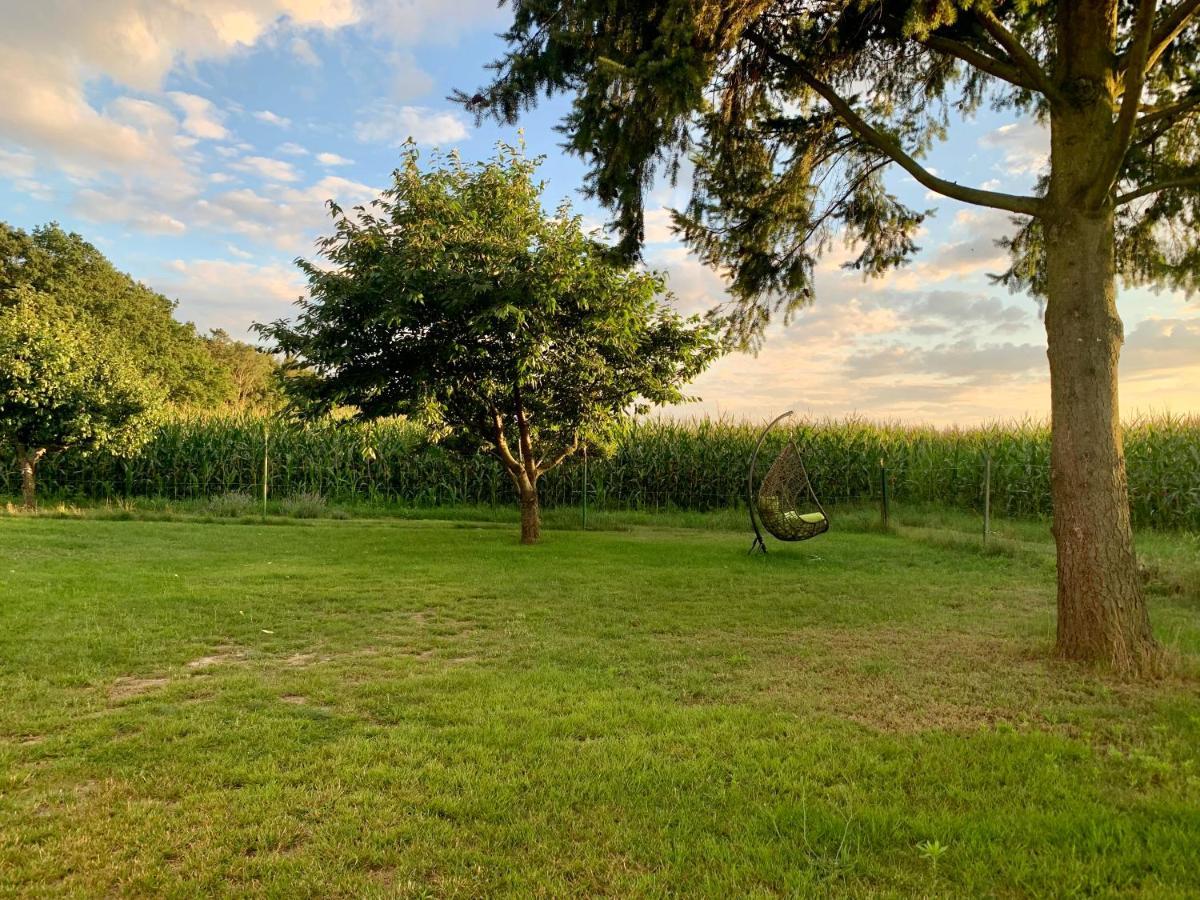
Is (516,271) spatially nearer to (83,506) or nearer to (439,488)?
(439,488)

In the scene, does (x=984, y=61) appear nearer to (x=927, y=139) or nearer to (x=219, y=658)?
(x=927, y=139)

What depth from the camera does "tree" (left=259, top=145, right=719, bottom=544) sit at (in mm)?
10094

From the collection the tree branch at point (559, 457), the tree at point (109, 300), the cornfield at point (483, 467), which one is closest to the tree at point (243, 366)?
the tree at point (109, 300)

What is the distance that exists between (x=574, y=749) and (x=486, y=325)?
7445 mm

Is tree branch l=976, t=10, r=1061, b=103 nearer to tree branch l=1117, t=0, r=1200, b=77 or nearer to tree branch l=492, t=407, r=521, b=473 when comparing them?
tree branch l=1117, t=0, r=1200, b=77

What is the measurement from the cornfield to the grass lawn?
11.1 meters

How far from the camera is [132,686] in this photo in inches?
160

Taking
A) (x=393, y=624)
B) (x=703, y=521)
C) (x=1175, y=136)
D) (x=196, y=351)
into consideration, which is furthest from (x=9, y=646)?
(x=196, y=351)

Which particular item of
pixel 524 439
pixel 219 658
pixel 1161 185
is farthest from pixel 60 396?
pixel 1161 185

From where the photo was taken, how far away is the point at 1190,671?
14.6ft

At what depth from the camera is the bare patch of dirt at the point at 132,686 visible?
3873 millimetres

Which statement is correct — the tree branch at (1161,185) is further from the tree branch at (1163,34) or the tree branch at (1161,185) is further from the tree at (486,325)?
the tree at (486,325)

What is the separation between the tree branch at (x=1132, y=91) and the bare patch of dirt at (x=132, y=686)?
655cm

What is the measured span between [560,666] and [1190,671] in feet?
12.9
